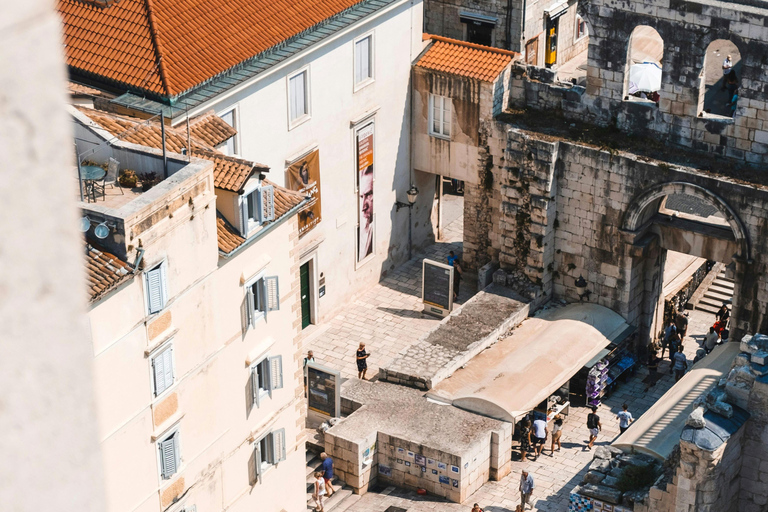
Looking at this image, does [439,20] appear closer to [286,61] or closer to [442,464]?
[286,61]

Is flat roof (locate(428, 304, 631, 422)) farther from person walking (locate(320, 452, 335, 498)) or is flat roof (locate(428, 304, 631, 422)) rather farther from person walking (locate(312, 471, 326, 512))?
person walking (locate(312, 471, 326, 512))

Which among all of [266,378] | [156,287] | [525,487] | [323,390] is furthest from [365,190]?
[156,287]

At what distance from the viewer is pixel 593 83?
3647 cm

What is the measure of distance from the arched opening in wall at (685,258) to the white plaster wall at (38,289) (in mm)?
33490

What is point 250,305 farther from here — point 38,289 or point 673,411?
point 38,289

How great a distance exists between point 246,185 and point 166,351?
412 cm

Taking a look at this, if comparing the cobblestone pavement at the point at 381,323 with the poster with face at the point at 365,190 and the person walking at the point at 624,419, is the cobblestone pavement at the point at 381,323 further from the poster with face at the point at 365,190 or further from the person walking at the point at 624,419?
the person walking at the point at 624,419

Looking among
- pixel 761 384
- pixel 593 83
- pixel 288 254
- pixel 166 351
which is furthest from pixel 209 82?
pixel 761 384

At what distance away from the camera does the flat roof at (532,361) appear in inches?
1282

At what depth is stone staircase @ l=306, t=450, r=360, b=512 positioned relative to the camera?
31.2 metres

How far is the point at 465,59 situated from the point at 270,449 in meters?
17.0

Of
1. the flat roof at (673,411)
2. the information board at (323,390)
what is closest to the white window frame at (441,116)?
the information board at (323,390)

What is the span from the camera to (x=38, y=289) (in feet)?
7.32

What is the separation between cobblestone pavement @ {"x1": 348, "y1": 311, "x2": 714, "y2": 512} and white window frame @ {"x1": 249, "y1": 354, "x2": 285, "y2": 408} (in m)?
5.55
